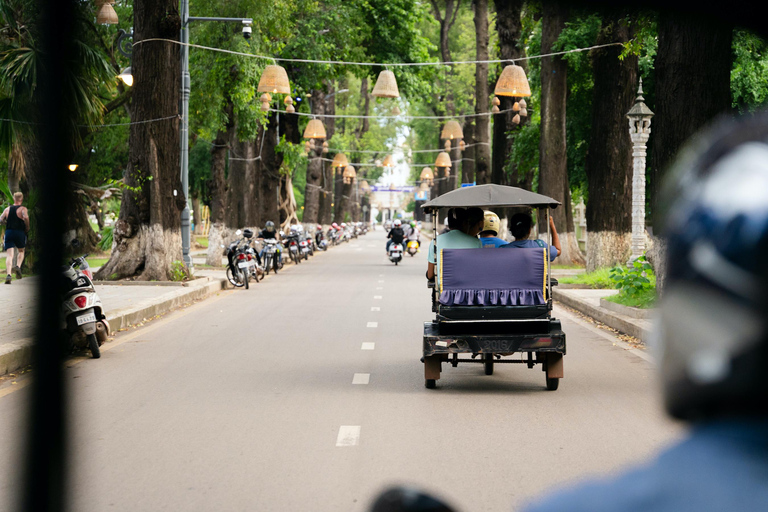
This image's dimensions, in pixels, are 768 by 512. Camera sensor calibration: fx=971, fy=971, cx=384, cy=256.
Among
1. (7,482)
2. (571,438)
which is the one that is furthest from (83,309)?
(571,438)

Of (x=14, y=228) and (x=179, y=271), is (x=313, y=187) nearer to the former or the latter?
(x=179, y=271)

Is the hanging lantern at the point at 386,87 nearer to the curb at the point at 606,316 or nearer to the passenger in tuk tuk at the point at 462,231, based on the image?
the curb at the point at 606,316

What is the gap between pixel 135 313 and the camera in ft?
50.8

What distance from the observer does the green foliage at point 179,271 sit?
2225cm

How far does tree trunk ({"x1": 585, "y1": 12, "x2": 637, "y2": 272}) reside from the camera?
77.7 ft

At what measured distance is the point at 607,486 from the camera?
96 centimetres

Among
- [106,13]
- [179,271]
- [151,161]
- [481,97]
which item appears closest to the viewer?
[106,13]

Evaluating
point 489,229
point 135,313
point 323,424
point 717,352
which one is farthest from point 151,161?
point 717,352

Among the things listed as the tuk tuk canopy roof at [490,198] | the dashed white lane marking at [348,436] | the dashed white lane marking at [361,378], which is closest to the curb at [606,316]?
the tuk tuk canopy roof at [490,198]

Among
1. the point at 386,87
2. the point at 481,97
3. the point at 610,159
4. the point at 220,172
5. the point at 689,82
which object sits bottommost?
the point at 610,159

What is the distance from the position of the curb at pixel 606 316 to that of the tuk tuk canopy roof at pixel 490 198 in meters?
2.45

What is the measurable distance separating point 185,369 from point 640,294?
8.90 meters

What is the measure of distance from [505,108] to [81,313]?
25.9 meters

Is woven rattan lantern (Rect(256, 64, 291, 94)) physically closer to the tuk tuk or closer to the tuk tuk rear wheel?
the tuk tuk rear wheel
